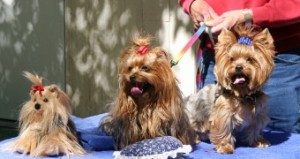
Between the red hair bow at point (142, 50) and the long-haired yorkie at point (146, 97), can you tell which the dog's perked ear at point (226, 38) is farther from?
the red hair bow at point (142, 50)

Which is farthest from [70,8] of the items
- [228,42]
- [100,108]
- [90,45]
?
[228,42]

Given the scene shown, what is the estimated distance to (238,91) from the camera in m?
2.87

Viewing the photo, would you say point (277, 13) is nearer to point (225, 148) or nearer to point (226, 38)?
point (226, 38)

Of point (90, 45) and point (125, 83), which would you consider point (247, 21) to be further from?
point (90, 45)

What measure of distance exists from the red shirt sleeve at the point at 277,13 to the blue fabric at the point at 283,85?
380mm

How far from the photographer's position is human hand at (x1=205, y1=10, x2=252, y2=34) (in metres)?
2.99

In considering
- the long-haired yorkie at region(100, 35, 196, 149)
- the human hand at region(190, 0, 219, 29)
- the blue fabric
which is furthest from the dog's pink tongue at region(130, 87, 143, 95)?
the blue fabric

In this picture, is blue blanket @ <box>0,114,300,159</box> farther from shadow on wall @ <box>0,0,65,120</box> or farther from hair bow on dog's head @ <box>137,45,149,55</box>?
shadow on wall @ <box>0,0,65,120</box>

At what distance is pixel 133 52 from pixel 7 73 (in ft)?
18.8

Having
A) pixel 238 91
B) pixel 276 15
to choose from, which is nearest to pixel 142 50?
pixel 238 91

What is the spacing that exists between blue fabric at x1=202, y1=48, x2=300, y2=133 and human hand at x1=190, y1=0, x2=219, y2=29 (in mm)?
336

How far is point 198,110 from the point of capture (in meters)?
3.20

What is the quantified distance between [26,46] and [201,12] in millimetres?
4955

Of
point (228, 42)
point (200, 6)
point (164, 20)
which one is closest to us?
point (228, 42)
